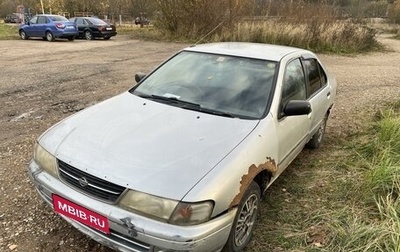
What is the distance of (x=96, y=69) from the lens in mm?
10148

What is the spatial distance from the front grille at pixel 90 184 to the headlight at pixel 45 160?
11 centimetres

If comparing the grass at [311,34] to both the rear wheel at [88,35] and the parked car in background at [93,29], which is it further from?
the rear wheel at [88,35]

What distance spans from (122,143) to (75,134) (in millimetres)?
441

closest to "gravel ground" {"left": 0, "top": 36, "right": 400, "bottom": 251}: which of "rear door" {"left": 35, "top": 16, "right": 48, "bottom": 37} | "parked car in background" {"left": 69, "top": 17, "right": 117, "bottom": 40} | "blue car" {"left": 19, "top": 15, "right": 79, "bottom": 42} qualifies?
"blue car" {"left": 19, "top": 15, "right": 79, "bottom": 42}

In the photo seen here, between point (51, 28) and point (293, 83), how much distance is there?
18.7m

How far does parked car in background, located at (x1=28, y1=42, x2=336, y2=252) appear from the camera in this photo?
6.82 feet

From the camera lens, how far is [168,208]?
2037 millimetres

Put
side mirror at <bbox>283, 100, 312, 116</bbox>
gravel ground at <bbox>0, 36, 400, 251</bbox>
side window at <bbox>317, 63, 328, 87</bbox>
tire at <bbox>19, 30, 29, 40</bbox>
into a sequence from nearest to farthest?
gravel ground at <bbox>0, 36, 400, 251</bbox>, side mirror at <bbox>283, 100, 312, 116</bbox>, side window at <bbox>317, 63, 328, 87</bbox>, tire at <bbox>19, 30, 29, 40</bbox>

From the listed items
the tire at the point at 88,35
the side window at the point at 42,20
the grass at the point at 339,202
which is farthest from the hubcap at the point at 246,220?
the tire at the point at 88,35

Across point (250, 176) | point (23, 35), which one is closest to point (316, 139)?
point (250, 176)

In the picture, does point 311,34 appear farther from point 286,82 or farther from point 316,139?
point 286,82

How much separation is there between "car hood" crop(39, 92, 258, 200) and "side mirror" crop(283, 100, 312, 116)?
16.2 inches

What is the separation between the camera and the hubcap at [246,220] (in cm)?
258

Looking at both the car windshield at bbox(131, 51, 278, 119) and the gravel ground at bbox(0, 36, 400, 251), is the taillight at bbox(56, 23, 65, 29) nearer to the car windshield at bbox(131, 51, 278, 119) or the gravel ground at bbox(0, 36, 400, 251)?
the gravel ground at bbox(0, 36, 400, 251)
